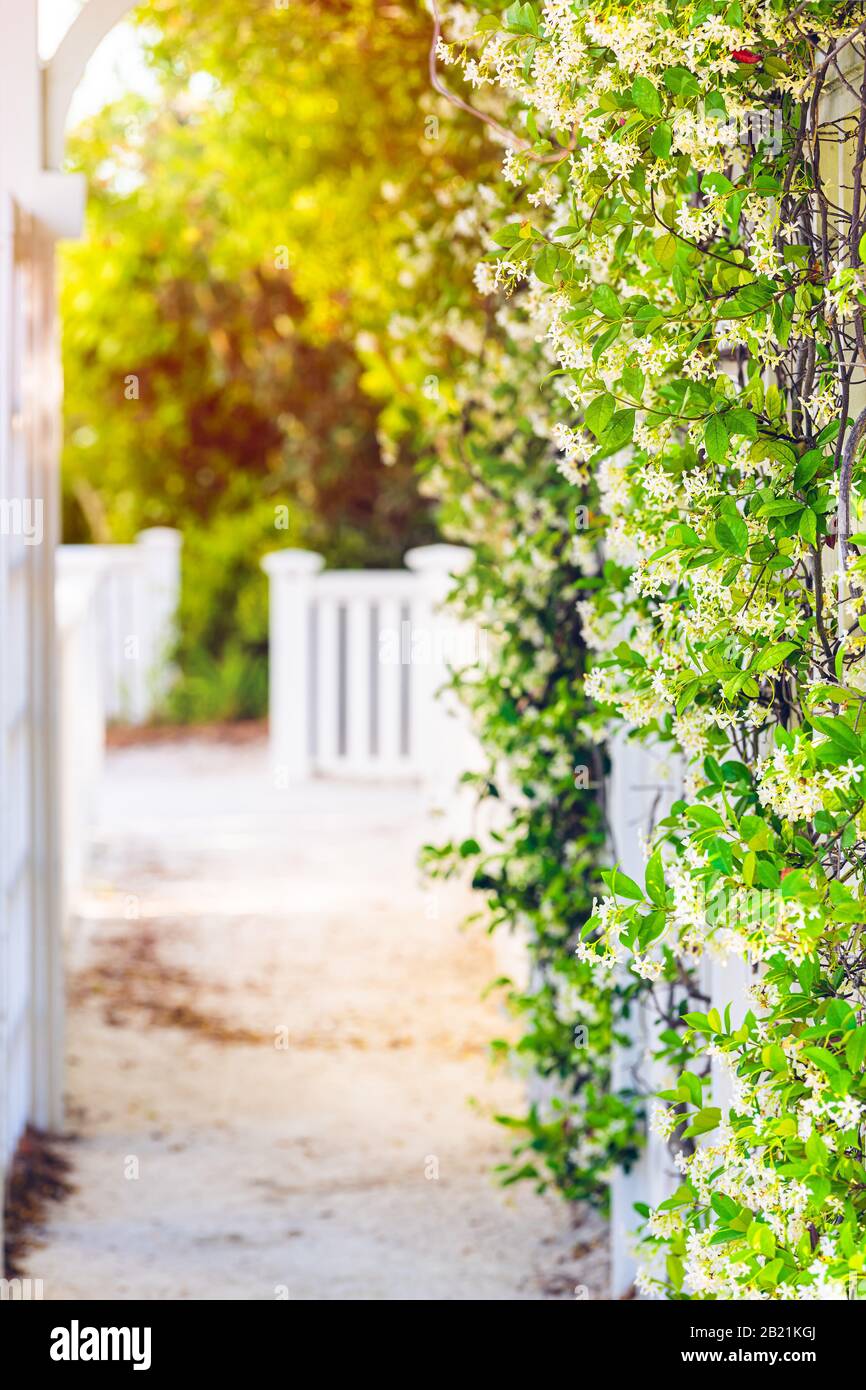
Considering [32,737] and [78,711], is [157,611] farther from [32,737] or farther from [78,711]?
[32,737]

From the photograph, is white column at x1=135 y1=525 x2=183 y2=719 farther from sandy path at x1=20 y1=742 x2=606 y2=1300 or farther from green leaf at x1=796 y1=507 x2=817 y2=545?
green leaf at x1=796 y1=507 x2=817 y2=545

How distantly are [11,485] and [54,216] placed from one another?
0.49 meters

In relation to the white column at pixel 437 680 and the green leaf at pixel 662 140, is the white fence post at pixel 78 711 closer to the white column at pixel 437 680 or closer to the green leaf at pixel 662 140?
the white column at pixel 437 680

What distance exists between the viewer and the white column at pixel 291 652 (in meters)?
8.05

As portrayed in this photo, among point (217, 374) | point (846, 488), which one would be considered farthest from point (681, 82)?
point (217, 374)

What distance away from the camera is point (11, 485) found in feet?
9.25

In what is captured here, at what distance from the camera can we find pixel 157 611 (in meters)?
9.61

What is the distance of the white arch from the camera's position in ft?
8.86

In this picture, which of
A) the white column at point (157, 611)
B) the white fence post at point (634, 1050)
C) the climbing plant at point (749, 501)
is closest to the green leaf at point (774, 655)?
the climbing plant at point (749, 501)

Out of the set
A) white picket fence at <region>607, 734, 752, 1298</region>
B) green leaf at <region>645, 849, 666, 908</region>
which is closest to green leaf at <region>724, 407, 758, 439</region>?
green leaf at <region>645, 849, 666, 908</region>

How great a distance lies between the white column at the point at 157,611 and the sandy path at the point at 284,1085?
90.2 inches

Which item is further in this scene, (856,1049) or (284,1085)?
(284,1085)

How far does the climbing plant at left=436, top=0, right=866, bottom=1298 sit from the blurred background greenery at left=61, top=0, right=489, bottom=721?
3.11 m

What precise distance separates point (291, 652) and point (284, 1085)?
3.99 meters
